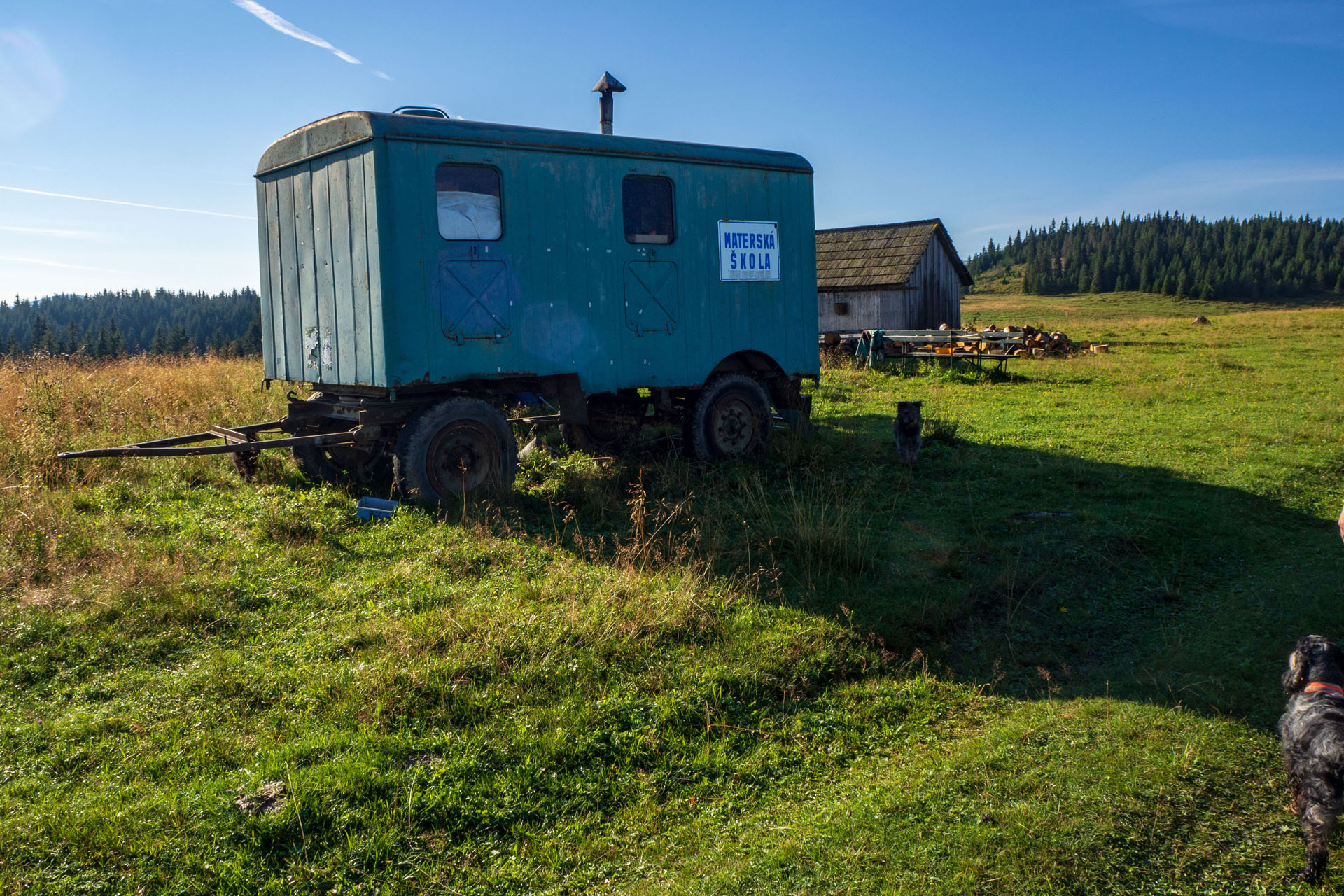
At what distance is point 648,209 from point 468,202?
2.13m

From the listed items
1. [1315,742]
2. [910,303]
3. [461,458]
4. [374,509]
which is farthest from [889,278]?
[1315,742]

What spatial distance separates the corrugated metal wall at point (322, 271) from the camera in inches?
305

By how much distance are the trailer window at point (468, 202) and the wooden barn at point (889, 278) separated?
19940 mm

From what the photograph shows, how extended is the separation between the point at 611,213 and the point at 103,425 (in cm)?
697

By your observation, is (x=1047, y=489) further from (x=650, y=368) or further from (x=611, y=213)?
(x=611, y=213)

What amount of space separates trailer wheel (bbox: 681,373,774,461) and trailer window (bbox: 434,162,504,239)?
3.10 m

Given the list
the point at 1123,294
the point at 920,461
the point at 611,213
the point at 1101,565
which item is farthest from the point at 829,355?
the point at 1123,294

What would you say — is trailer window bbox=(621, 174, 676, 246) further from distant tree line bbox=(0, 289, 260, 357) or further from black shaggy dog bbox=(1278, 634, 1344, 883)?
distant tree line bbox=(0, 289, 260, 357)

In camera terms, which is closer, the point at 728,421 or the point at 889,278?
the point at 728,421

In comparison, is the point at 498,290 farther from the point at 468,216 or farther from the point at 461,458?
the point at 461,458

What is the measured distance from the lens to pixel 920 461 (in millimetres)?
10461

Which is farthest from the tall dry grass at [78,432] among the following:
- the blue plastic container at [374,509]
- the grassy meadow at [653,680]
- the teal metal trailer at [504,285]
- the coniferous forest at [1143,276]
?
the coniferous forest at [1143,276]

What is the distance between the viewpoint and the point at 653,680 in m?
4.77

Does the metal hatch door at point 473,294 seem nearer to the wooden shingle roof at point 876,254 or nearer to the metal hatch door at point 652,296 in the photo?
the metal hatch door at point 652,296
